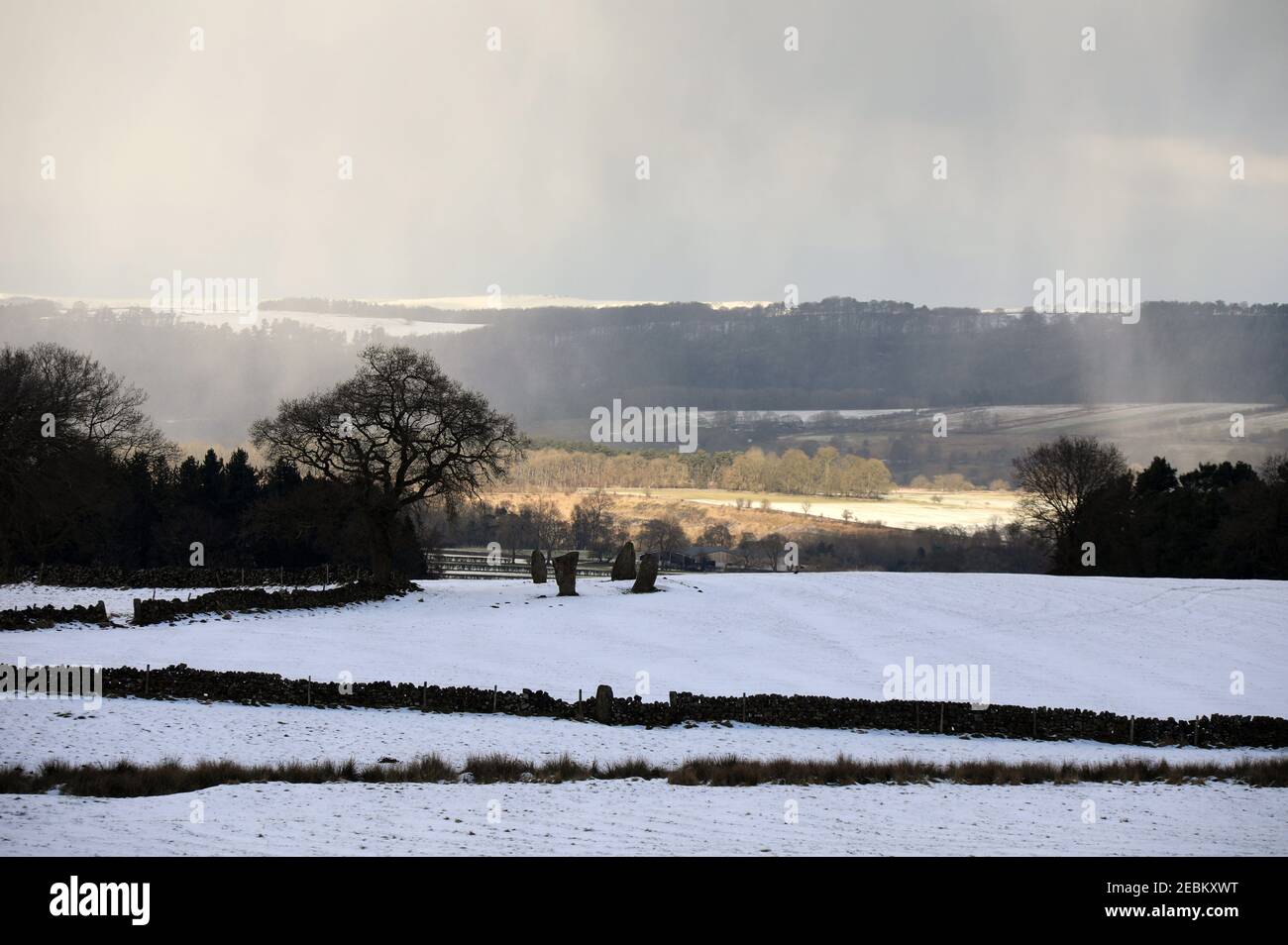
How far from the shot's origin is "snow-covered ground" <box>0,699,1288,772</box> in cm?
2358

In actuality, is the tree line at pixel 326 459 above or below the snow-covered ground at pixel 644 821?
above

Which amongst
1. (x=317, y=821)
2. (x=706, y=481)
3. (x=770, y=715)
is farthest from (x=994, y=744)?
(x=706, y=481)

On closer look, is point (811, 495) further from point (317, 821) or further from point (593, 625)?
point (317, 821)

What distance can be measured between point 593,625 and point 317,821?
80.5 feet

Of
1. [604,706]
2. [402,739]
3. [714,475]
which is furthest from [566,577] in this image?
[714,475]

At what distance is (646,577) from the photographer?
48.3 m

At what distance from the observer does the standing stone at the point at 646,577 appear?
158ft

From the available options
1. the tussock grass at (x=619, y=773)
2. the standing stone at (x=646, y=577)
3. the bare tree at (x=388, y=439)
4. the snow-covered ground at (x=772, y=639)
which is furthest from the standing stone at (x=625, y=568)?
the tussock grass at (x=619, y=773)

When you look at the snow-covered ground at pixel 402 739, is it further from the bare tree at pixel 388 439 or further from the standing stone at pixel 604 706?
the bare tree at pixel 388 439

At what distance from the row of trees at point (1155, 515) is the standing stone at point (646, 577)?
2967cm

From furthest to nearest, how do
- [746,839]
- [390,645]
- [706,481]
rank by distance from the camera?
[706,481] → [390,645] → [746,839]

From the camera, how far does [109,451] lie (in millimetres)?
73375

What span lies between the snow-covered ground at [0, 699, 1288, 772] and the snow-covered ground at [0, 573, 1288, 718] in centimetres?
364

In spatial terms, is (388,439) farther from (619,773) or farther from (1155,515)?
(1155,515)
